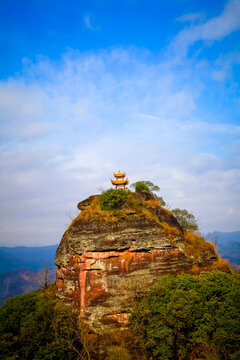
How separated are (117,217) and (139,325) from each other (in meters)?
10.0

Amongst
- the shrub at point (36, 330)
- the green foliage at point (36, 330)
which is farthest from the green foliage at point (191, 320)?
the green foliage at point (36, 330)

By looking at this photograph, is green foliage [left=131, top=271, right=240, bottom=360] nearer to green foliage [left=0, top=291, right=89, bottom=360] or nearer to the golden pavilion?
green foliage [left=0, top=291, right=89, bottom=360]

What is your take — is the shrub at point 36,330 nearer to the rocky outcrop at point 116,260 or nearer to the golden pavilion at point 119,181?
the rocky outcrop at point 116,260

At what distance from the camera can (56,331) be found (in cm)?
1819

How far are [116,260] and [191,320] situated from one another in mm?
8489

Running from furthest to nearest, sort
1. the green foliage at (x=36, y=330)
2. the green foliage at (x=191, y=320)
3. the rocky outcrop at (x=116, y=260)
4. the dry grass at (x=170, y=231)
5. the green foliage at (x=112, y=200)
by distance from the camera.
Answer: the green foliage at (x=112, y=200)
the dry grass at (x=170, y=231)
the rocky outcrop at (x=116, y=260)
the green foliage at (x=36, y=330)
the green foliage at (x=191, y=320)

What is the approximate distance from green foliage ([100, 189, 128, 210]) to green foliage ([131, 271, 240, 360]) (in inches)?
376

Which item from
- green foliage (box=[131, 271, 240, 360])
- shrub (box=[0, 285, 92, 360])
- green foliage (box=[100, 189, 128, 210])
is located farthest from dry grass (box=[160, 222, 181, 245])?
shrub (box=[0, 285, 92, 360])

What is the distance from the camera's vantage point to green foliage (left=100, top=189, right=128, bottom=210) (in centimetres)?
2531

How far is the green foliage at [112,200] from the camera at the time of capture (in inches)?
997

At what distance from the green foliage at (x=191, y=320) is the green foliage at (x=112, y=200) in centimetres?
954

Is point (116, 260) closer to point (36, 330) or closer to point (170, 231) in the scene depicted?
point (170, 231)

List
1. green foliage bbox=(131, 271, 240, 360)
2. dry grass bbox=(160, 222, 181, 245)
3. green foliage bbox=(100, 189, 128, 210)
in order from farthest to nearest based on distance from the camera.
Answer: green foliage bbox=(100, 189, 128, 210), dry grass bbox=(160, 222, 181, 245), green foliage bbox=(131, 271, 240, 360)

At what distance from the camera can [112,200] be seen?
25.3 metres
